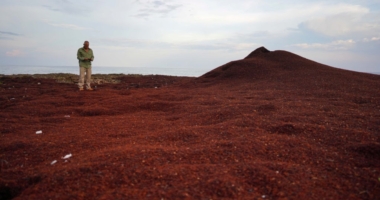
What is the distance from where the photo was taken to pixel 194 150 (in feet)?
11.2

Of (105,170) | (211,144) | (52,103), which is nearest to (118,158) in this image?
(105,170)

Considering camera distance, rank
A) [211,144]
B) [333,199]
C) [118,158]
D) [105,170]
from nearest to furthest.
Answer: [333,199] < [105,170] < [118,158] < [211,144]

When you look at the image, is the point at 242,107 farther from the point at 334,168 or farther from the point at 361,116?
the point at 334,168

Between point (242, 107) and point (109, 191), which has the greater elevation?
point (242, 107)

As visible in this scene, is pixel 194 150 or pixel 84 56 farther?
pixel 84 56

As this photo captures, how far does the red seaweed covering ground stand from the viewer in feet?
8.23

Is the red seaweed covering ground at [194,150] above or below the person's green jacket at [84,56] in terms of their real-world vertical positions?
below

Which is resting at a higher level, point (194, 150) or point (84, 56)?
point (84, 56)

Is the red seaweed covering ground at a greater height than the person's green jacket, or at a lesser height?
lesser

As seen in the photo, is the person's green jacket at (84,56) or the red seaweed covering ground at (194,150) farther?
the person's green jacket at (84,56)

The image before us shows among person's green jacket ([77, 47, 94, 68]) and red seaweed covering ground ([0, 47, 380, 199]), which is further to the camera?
person's green jacket ([77, 47, 94, 68])

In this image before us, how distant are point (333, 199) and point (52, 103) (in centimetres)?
722

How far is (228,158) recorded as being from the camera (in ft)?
10.5

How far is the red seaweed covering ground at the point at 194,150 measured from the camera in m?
2.51
